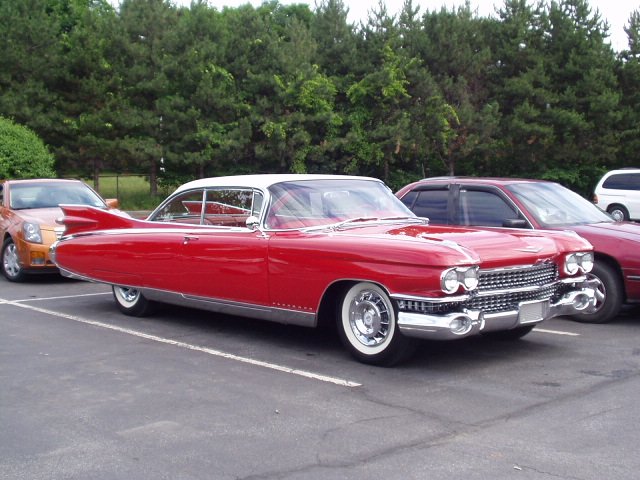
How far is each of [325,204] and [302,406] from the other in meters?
2.59

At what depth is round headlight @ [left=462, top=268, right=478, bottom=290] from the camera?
6.30 m

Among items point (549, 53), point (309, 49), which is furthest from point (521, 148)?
point (309, 49)

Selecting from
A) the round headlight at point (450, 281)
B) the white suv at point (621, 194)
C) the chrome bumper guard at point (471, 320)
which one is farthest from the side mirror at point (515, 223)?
the white suv at point (621, 194)

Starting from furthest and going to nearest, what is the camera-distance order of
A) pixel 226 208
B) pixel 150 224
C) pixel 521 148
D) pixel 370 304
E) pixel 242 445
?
pixel 521 148
pixel 150 224
pixel 226 208
pixel 370 304
pixel 242 445

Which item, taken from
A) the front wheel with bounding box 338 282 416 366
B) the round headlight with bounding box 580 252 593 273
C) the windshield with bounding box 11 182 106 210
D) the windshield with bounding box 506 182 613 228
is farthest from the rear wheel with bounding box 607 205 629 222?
the front wheel with bounding box 338 282 416 366

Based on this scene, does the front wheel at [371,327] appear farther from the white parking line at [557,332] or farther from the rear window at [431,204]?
the rear window at [431,204]

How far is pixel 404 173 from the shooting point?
38.7m

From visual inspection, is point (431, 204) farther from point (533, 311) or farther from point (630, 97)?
point (630, 97)

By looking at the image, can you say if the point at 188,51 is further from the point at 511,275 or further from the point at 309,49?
the point at 511,275

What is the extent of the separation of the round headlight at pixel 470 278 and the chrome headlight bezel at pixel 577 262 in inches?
61.4

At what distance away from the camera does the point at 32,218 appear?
12.3 m

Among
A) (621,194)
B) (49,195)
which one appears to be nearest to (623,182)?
(621,194)

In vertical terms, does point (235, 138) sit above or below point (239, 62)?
below

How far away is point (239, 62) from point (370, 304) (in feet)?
96.3
